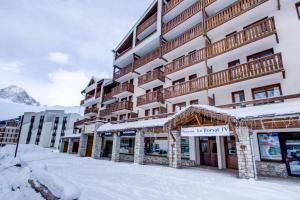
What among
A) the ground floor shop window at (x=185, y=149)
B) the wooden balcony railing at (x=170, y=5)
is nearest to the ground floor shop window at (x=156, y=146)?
the ground floor shop window at (x=185, y=149)

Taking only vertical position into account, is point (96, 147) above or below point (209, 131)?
below

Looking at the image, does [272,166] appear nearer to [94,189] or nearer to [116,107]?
[94,189]

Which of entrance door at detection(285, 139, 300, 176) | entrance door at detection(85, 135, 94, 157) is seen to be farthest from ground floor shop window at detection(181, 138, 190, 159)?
entrance door at detection(85, 135, 94, 157)

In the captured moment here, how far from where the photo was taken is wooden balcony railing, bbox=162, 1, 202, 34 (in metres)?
16.4

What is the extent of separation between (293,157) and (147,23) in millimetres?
20056

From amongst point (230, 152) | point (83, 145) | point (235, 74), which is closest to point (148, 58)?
point (235, 74)

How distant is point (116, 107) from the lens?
918 inches

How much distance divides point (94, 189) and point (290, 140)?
1124 cm

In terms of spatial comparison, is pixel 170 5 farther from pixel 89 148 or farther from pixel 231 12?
pixel 89 148

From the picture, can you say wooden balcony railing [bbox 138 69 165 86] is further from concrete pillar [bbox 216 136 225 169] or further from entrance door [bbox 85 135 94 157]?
entrance door [bbox 85 135 94 157]

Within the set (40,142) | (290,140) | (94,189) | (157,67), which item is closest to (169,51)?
(157,67)

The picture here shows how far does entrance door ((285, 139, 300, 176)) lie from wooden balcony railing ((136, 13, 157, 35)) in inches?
719

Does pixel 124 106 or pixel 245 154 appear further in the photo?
pixel 124 106

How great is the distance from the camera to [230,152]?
12992 millimetres
